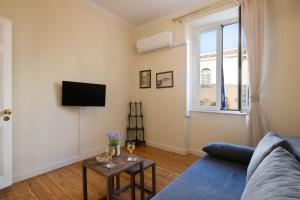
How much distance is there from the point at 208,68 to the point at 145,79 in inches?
55.2

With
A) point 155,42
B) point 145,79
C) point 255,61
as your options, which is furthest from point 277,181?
point 145,79

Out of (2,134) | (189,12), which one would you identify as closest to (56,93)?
(2,134)

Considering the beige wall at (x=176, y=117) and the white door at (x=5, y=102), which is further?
the beige wall at (x=176, y=117)

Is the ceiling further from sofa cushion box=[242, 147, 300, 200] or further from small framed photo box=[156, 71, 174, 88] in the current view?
sofa cushion box=[242, 147, 300, 200]

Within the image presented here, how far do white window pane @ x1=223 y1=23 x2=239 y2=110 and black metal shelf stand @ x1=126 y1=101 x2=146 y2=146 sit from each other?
1.91 metres

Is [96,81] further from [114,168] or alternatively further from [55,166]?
[114,168]

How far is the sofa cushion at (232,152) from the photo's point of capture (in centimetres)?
167

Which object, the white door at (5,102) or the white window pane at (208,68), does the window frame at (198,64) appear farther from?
the white door at (5,102)

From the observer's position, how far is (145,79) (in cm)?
378

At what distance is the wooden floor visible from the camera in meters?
1.88

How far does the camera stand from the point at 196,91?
333 cm

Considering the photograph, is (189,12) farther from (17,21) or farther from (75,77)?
(17,21)

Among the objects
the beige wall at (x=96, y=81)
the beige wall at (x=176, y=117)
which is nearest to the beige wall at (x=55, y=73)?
the beige wall at (x=96, y=81)

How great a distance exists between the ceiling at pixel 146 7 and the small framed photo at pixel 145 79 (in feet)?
3.79
